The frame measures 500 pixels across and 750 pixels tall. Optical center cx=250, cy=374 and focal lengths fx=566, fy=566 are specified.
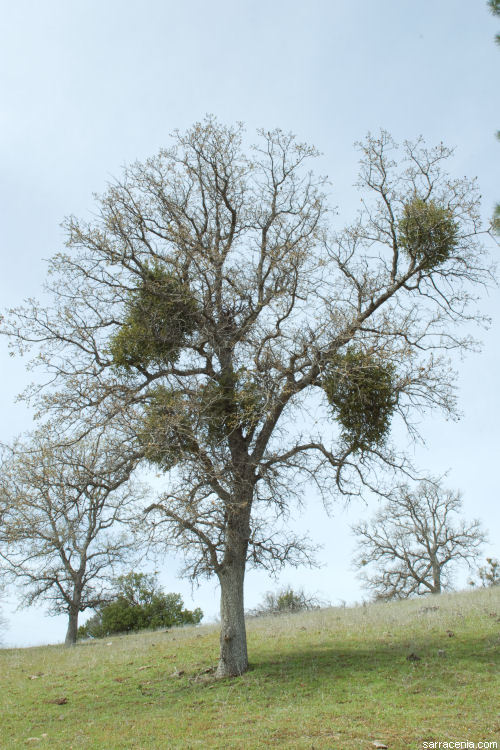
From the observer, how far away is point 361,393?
883 cm

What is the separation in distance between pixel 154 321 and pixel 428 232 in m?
5.09

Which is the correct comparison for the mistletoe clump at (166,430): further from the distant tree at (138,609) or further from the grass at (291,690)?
the distant tree at (138,609)

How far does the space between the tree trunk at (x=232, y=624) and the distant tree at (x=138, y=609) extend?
12.3 meters

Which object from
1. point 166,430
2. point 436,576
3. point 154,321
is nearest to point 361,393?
point 166,430

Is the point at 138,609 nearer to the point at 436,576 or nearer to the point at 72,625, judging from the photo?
the point at 72,625

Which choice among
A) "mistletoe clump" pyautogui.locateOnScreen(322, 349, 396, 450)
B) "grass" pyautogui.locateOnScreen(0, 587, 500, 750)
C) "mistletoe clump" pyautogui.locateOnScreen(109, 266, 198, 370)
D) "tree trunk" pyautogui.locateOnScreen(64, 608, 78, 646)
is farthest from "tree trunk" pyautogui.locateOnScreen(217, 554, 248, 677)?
"tree trunk" pyautogui.locateOnScreen(64, 608, 78, 646)

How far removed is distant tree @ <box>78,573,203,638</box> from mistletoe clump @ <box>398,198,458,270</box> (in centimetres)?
1639

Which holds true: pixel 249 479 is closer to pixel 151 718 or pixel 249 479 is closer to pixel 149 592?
pixel 151 718

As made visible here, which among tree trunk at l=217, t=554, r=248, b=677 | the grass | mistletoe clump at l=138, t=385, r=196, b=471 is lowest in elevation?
the grass

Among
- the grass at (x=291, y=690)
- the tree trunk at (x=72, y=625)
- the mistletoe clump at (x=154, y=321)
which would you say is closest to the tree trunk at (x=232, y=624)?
the grass at (x=291, y=690)

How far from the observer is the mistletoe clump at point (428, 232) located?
9922mm

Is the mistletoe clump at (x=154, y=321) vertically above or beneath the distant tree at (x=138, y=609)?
above

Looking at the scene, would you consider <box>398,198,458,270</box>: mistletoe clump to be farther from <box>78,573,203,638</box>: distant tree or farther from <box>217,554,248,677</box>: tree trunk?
<box>78,573,203,638</box>: distant tree

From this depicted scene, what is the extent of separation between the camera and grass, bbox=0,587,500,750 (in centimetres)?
654
